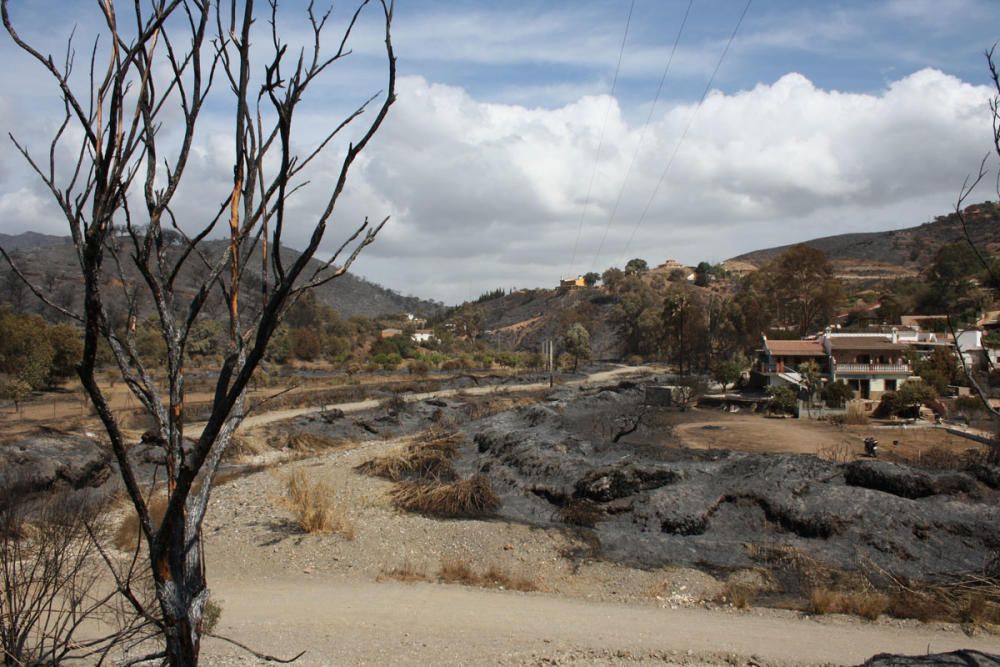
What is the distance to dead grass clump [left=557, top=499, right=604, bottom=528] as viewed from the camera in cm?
1418

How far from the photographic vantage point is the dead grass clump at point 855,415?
2728 cm

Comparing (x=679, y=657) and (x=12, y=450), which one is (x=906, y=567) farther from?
(x=12, y=450)

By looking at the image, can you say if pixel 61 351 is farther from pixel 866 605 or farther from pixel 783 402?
pixel 866 605

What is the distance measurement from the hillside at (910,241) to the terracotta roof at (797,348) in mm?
50677

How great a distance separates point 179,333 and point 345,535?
10.4 metres

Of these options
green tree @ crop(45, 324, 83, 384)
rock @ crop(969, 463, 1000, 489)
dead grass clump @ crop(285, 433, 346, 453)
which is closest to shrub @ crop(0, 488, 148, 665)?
rock @ crop(969, 463, 1000, 489)

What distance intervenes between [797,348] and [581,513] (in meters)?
28.3

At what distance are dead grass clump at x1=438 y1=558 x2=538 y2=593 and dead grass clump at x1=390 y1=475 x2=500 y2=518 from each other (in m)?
3.01

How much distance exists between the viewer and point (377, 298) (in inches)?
6078

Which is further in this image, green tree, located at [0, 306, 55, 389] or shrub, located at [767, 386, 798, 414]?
green tree, located at [0, 306, 55, 389]

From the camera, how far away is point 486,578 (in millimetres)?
11125

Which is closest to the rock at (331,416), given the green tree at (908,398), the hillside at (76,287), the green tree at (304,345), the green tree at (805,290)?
the hillside at (76,287)

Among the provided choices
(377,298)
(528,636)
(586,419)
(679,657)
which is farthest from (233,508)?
(377,298)

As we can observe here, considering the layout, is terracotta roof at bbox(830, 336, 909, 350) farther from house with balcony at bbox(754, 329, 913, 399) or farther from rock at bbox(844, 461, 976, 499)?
rock at bbox(844, 461, 976, 499)
